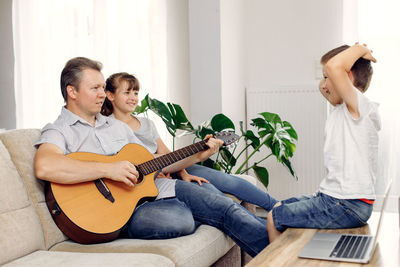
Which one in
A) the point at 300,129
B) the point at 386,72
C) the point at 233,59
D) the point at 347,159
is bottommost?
the point at 300,129

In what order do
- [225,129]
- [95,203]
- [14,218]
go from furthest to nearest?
[225,129]
[95,203]
[14,218]

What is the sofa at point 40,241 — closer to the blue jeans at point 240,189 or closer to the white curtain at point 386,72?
the blue jeans at point 240,189

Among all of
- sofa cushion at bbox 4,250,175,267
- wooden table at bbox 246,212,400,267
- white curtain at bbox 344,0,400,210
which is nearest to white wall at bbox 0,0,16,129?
sofa cushion at bbox 4,250,175,267

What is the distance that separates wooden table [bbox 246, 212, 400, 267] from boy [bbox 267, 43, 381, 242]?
72 mm

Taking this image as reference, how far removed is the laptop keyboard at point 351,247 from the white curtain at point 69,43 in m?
2.22

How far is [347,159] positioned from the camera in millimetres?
1749

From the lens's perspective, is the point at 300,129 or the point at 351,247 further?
the point at 300,129

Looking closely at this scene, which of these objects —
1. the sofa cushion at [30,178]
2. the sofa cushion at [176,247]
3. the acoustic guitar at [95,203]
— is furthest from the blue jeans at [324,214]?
the sofa cushion at [30,178]

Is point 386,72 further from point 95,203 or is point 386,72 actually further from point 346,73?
point 95,203

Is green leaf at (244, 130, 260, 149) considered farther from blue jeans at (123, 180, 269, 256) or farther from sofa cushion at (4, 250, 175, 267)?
sofa cushion at (4, 250, 175, 267)

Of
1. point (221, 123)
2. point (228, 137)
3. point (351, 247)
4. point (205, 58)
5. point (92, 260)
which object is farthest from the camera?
point (205, 58)

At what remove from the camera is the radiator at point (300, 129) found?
3699 mm

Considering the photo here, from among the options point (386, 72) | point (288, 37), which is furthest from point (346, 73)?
point (288, 37)

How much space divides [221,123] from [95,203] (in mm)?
1296
